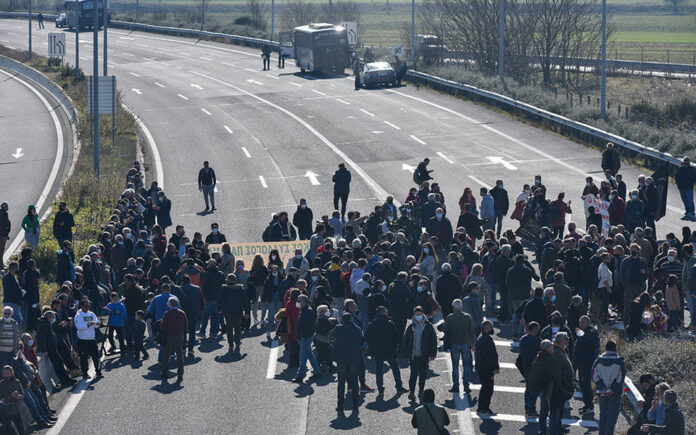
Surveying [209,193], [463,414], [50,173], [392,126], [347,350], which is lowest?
[463,414]

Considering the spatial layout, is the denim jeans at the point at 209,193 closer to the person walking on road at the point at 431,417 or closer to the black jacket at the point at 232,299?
the black jacket at the point at 232,299

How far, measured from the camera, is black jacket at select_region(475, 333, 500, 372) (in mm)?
15547

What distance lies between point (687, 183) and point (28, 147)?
2905 cm

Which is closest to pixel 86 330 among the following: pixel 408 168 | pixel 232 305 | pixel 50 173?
pixel 232 305

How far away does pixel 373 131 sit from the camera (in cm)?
4359

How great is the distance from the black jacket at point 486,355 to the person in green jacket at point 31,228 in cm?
1438

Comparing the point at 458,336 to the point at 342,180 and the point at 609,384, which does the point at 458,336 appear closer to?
the point at 609,384

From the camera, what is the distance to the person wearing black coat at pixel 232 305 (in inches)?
747

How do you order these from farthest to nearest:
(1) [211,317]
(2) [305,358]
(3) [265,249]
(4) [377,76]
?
(4) [377,76], (3) [265,249], (1) [211,317], (2) [305,358]

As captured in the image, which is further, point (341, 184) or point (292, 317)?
point (341, 184)

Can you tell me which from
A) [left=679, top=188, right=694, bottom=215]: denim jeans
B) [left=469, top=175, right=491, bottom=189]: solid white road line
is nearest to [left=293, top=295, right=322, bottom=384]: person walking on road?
[left=679, top=188, right=694, bottom=215]: denim jeans

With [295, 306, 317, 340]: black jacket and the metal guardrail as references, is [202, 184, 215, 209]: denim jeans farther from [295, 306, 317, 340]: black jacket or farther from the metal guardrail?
[295, 306, 317, 340]: black jacket

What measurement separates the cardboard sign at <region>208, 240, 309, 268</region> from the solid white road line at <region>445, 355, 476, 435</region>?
8468 mm

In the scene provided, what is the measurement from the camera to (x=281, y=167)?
38.0 m
